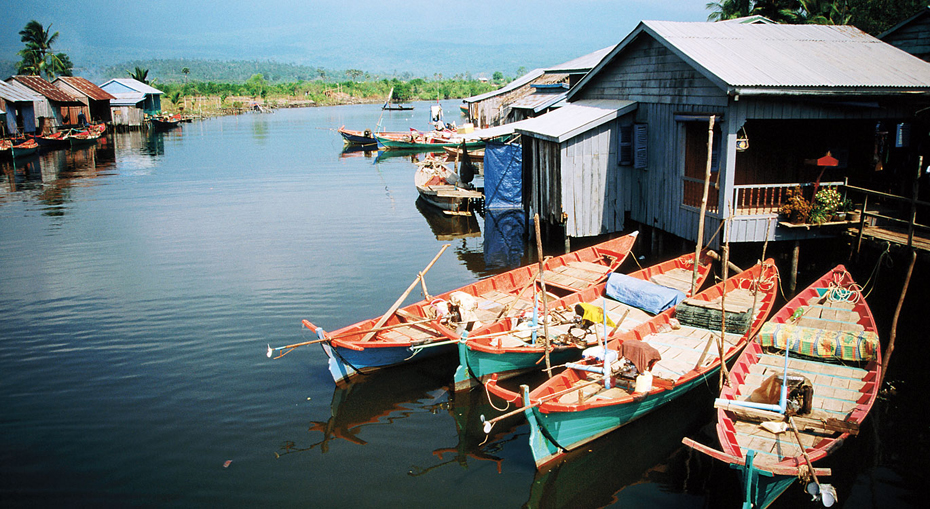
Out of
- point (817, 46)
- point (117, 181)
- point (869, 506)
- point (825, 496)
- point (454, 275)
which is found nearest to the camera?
point (825, 496)

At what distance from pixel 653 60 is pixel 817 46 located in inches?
159

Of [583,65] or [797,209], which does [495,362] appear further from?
[583,65]

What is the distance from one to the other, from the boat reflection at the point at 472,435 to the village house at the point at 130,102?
7148 centimetres

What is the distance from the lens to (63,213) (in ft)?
87.7

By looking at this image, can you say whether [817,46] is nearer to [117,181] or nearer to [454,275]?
[454,275]

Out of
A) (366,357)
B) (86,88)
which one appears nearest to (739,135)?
Result: (366,357)

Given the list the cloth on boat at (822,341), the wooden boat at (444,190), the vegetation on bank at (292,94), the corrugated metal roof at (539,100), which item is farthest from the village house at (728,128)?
the vegetation on bank at (292,94)

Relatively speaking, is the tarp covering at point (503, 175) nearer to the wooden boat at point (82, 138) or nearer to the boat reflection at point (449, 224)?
the boat reflection at point (449, 224)

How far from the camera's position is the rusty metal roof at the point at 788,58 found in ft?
42.7

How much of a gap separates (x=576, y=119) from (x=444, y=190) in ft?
33.2

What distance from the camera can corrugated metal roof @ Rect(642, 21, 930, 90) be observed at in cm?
1320

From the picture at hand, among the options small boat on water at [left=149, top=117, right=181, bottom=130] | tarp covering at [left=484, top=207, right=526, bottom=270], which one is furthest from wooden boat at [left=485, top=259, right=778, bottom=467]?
small boat on water at [left=149, top=117, right=181, bottom=130]

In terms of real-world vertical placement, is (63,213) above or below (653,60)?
below

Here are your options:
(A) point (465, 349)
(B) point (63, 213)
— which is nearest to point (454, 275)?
(A) point (465, 349)
